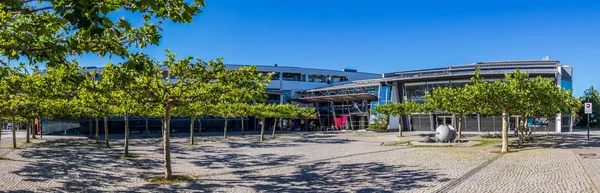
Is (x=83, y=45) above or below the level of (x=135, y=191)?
above

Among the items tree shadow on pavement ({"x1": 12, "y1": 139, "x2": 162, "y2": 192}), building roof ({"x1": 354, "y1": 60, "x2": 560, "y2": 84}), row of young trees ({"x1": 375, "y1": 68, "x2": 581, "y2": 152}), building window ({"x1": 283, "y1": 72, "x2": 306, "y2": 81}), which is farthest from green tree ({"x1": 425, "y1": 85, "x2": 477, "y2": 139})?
building window ({"x1": 283, "y1": 72, "x2": 306, "y2": 81})

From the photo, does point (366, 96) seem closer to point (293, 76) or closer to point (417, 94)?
point (417, 94)

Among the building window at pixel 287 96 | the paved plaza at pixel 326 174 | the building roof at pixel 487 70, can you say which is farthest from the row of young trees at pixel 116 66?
the building window at pixel 287 96

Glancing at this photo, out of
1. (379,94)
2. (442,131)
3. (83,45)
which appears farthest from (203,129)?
(83,45)

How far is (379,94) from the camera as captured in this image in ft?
217

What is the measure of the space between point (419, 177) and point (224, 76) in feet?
23.9

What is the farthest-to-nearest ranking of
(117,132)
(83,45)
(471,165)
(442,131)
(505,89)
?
(117,132), (442,131), (505,89), (471,165), (83,45)

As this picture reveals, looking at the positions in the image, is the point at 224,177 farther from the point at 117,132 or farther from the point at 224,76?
the point at 117,132

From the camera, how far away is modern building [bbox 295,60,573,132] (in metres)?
55.0

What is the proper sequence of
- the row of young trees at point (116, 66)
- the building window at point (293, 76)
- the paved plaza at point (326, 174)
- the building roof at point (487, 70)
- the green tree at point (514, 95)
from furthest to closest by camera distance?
the building window at point (293, 76) < the building roof at point (487, 70) < the green tree at point (514, 95) < the paved plaza at point (326, 174) < the row of young trees at point (116, 66)

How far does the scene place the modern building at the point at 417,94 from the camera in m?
55.0

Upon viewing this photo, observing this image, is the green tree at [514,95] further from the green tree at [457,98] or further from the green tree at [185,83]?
the green tree at [185,83]


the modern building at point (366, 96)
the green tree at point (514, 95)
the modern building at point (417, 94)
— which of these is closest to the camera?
the green tree at point (514, 95)

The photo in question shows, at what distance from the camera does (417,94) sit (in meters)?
63.5
